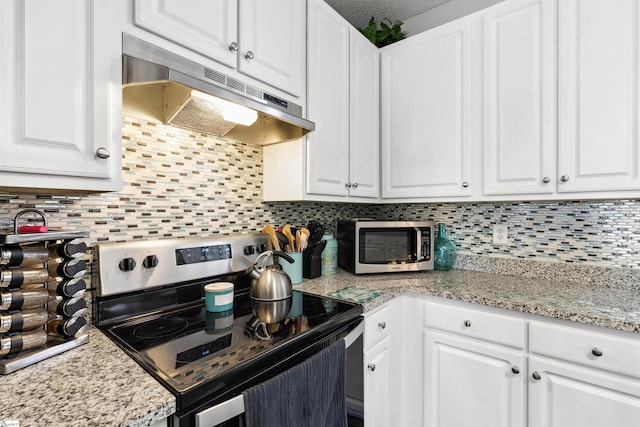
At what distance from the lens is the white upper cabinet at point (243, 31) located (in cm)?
97

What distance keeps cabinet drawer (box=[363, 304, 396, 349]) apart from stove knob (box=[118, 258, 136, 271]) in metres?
0.88

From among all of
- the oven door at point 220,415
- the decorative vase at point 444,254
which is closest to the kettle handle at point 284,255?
the oven door at point 220,415

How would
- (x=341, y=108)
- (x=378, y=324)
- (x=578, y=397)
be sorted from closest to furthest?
(x=578, y=397)
(x=378, y=324)
(x=341, y=108)

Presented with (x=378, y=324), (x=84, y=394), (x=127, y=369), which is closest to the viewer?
(x=84, y=394)

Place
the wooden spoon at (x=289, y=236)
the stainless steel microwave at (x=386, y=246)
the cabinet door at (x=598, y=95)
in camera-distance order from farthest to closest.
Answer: the stainless steel microwave at (x=386, y=246)
the wooden spoon at (x=289, y=236)
the cabinet door at (x=598, y=95)

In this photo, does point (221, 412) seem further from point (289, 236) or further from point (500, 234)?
point (500, 234)

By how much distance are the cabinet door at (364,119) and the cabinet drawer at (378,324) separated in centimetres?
67

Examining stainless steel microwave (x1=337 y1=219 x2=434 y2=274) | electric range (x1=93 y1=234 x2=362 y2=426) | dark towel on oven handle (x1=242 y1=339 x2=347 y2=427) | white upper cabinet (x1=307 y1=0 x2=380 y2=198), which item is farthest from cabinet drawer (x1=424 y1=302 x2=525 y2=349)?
white upper cabinet (x1=307 y1=0 x2=380 y2=198)

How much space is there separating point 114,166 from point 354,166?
3.98ft

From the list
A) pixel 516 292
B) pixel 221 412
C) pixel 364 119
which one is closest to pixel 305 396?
pixel 221 412

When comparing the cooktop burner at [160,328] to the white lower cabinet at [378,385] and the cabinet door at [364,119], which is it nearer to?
the white lower cabinet at [378,385]

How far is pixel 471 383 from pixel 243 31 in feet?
5.56

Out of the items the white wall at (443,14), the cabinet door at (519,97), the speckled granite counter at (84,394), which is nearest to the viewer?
the speckled granite counter at (84,394)

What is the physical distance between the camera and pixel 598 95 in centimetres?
137
